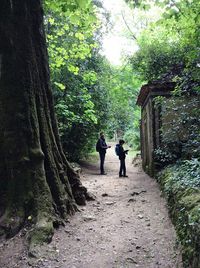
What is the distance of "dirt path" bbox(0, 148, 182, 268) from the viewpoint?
5461 millimetres

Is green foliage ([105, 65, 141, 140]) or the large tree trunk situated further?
green foliage ([105, 65, 141, 140])

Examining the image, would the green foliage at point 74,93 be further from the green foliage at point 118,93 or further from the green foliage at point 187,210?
the green foliage at point 187,210

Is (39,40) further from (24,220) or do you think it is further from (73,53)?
(73,53)

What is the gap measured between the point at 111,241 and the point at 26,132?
2.84 metres

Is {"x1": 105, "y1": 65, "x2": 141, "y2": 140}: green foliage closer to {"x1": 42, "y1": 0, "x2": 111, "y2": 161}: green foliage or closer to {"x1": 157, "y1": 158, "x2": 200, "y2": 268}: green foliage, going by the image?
{"x1": 42, "y1": 0, "x2": 111, "y2": 161}: green foliage

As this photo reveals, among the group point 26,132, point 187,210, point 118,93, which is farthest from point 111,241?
point 118,93

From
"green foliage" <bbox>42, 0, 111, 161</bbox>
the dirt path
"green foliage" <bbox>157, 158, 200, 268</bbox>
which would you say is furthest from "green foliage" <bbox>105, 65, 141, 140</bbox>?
"green foliage" <bbox>157, 158, 200, 268</bbox>

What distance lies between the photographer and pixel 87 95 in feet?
55.6

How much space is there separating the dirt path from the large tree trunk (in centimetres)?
44

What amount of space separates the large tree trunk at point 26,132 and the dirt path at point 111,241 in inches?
17.3

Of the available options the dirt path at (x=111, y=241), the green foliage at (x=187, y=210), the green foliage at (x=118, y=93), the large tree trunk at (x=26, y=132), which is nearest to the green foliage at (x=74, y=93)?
the green foliage at (x=118, y=93)

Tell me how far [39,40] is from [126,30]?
26.0 m

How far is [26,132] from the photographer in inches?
277

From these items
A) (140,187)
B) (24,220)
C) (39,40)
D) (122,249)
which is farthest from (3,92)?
(140,187)
